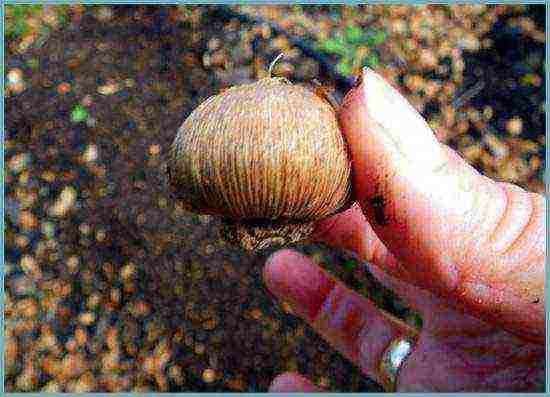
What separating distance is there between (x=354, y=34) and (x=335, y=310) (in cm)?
220

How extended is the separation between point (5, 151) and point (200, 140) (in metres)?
2.76

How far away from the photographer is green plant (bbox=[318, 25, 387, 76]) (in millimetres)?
4059

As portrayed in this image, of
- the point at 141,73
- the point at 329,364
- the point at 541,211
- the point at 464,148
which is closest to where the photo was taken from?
the point at 541,211

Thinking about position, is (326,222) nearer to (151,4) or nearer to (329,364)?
(329,364)

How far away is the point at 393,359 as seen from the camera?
2.65 metres

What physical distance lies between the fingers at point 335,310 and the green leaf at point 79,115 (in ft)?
5.93

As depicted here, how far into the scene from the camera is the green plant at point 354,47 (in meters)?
4.06

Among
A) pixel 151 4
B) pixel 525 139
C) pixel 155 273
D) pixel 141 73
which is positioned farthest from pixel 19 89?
pixel 525 139

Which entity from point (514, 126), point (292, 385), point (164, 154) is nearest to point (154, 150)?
point (164, 154)

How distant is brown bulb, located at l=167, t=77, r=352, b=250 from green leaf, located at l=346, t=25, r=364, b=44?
8.60 ft

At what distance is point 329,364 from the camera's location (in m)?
3.30

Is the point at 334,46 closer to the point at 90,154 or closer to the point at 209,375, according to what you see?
the point at 90,154

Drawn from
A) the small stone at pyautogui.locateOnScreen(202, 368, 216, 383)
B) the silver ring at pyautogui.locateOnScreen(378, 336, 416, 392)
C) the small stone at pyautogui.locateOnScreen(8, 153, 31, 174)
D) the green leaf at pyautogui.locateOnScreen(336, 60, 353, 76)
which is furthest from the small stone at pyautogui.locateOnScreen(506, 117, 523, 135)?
the small stone at pyautogui.locateOnScreen(8, 153, 31, 174)

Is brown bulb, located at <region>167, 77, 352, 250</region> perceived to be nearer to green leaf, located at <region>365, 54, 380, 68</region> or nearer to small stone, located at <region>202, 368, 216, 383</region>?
small stone, located at <region>202, 368, 216, 383</region>
